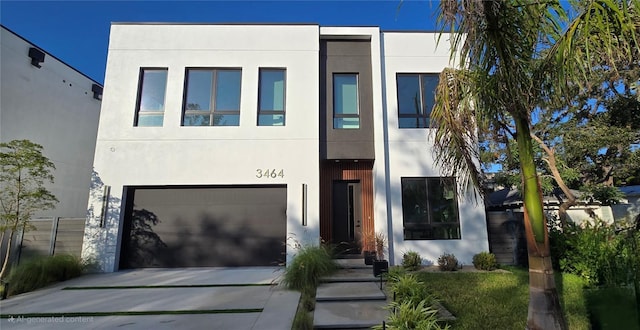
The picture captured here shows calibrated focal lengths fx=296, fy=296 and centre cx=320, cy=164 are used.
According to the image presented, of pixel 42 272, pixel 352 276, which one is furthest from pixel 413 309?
pixel 42 272

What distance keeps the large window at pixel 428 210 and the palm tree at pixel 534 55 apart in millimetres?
4820

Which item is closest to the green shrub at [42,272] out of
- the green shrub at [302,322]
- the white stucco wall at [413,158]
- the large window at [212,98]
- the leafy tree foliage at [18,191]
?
the leafy tree foliage at [18,191]

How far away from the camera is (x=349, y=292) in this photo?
537cm

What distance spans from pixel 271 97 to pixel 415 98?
167 inches

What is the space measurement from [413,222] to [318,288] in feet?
11.7

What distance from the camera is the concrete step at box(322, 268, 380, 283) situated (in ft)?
20.1

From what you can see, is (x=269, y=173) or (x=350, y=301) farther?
(x=269, y=173)

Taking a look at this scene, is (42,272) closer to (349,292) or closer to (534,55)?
(349,292)

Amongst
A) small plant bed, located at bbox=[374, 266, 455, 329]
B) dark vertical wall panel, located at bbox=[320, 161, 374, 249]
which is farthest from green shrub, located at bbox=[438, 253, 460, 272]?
small plant bed, located at bbox=[374, 266, 455, 329]

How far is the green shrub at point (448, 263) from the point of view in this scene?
23.7ft

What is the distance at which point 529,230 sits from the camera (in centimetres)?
306

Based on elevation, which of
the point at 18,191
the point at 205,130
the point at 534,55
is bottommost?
the point at 18,191

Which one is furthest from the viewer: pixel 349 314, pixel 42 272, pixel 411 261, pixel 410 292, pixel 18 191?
pixel 411 261

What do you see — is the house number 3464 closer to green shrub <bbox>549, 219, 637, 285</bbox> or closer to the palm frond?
the palm frond
